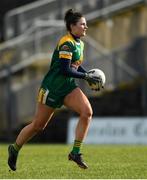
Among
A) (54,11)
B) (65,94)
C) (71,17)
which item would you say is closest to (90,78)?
(65,94)

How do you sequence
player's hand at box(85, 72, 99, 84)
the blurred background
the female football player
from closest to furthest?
the female football player, player's hand at box(85, 72, 99, 84), the blurred background

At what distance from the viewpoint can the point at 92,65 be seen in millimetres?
23625

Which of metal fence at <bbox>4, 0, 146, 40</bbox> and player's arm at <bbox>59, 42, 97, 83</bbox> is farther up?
player's arm at <bbox>59, 42, 97, 83</bbox>

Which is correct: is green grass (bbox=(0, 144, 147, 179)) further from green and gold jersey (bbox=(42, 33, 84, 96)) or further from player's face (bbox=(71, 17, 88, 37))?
player's face (bbox=(71, 17, 88, 37))

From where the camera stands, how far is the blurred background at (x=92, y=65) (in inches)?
936

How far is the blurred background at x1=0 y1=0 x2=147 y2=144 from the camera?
23766 millimetres

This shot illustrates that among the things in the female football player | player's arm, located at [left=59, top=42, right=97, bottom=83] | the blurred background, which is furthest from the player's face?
the blurred background

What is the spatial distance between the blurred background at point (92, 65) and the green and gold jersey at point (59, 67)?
11.5 metres

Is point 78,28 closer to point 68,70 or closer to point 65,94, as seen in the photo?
point 68,70

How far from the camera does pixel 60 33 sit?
24125 millimetres

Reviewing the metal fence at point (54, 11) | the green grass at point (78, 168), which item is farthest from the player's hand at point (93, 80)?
the metal fence at point (54, 11)

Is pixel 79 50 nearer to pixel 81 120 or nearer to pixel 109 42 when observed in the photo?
pixel 81 120

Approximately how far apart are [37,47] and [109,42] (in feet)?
6.92

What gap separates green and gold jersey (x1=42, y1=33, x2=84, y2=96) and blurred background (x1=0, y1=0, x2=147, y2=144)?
11.5 meters
